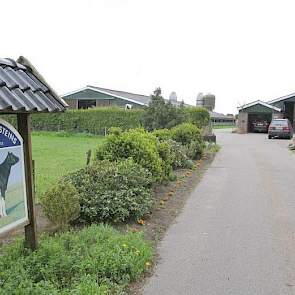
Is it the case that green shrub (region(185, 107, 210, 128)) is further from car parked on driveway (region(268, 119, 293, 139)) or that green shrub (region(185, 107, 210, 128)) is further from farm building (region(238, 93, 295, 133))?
farm building (region(238, 93, 295, 133))

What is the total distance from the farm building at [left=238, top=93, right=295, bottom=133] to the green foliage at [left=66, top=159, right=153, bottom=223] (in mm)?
38936

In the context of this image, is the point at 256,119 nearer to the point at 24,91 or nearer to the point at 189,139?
the point at 189,139

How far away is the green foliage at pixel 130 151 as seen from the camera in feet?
→ 30.6

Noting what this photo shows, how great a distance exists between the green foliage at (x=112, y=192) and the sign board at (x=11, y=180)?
2.01 m

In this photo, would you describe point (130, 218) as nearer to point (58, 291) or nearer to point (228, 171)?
point (58, 291)

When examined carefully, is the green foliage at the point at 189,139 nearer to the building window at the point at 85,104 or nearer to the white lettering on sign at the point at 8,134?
the white lettering on sign at the point at 8,134

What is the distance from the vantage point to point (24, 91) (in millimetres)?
4410

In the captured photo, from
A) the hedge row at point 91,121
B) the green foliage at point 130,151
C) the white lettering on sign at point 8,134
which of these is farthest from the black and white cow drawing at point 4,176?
the hedge row at point 91,121

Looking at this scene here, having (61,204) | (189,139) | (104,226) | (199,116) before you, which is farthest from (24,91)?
(199,116)

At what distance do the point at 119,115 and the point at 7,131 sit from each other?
32.4m

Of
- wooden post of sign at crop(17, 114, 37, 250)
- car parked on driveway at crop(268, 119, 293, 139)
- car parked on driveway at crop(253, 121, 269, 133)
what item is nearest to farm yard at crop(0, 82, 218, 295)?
wooden post of sign at crop(17, 114, 37, 250)

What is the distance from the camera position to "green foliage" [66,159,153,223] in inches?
265

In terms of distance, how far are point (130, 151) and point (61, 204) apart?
3509mm

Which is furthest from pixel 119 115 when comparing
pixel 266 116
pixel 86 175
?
pixel 86 175
